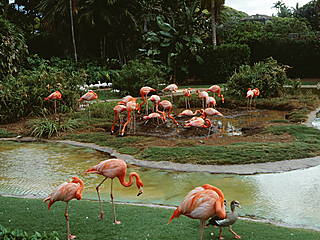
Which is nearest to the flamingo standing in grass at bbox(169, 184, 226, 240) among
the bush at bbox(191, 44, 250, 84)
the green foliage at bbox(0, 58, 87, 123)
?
the green foliage at bbox(0, 58, 87, 123)

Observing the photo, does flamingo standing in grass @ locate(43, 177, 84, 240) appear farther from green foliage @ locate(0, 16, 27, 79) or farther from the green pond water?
green foliage @ locate(0, 16, 27, 79)

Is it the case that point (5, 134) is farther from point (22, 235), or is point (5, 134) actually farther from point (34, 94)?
point (22, 235)

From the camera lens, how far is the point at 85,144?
8422 millimetres

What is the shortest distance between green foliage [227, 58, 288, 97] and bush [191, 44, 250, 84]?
4767 mm

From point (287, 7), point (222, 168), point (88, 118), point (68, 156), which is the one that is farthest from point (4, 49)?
point (287, 7)

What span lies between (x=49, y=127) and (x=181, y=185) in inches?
184

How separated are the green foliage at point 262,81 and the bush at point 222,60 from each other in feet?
15.6

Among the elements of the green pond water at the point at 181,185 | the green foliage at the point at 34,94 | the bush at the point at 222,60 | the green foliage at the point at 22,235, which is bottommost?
the green pond water at the point at 181,185

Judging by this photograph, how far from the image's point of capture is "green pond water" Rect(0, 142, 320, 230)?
470cm

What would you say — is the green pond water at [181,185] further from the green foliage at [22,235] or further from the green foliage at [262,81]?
the green foliage at [262,81]

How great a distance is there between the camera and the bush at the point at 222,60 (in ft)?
60.7

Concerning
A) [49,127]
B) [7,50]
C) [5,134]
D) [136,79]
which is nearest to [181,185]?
[49,127]

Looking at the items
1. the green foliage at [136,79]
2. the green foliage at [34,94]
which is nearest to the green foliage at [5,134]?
the green foliage at [34,94]

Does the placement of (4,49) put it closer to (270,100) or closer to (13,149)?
(13,149)
